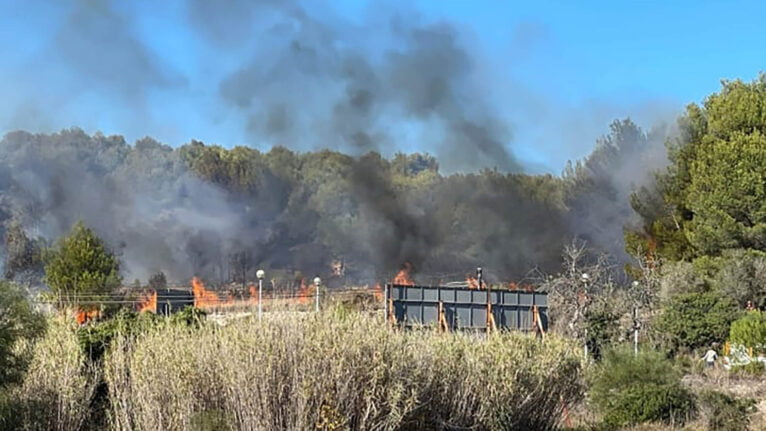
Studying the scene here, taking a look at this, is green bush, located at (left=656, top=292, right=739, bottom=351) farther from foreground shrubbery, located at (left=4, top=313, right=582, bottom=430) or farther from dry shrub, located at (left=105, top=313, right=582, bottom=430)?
dry shrub, located at (left=105, top=313, right=582, bottom=430)

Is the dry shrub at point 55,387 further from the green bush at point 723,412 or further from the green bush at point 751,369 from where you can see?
the green bush at point 751,369

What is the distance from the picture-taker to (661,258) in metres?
38.9

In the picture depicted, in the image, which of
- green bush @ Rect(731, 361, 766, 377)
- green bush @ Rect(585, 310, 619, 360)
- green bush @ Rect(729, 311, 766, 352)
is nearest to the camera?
green bush @ Rect(731, 361, 766, 377)

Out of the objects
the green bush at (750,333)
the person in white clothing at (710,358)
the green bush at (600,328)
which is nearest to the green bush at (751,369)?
the person in white clothing at (710,358)

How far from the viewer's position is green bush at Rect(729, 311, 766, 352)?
2769cm

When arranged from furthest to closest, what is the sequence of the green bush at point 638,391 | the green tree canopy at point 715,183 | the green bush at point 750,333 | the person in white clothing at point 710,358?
the green tree canopy at point 715,183
the green bush at point 750,333
the person in white clothing at point 710,358
the green bush at point 638,391

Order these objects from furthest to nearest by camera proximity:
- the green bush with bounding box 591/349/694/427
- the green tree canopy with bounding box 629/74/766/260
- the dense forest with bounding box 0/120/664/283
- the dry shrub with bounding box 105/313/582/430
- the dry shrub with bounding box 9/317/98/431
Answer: the dense forest with bounding box 0/120/664/283 → the green tree canopy with bounding box 629/74/766/260 → the green bush with bounding box 591/349/694/427 → the dry shrub with bounding box 9/317/98/431 → the dry shrub with bounding box 105/313/582/430

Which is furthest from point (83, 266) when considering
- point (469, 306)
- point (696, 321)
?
point (696, 321)

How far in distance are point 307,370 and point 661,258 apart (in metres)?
31.7

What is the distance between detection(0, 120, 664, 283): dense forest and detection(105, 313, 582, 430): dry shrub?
40.0 metres

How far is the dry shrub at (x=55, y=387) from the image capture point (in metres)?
12.1

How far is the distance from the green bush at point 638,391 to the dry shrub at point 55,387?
995cm

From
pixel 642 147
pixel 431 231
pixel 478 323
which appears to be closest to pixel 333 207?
pixel 431 231

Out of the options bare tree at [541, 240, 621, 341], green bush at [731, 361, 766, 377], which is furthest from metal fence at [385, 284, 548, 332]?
green bush at [731, 361, 766, 377]
